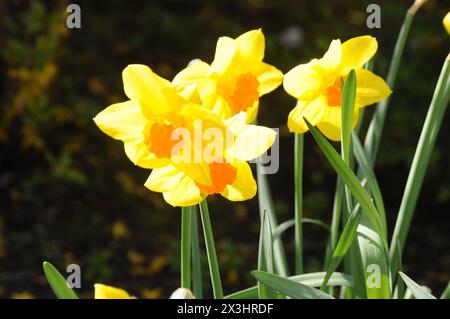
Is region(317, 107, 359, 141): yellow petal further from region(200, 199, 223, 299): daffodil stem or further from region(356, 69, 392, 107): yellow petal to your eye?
region(200, 199, 223, 299): daffodil stem

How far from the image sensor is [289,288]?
982 millimetres

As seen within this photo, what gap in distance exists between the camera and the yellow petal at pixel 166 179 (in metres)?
0.91

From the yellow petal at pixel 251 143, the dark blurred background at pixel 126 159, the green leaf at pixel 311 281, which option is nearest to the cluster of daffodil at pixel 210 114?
the yellow petal at pixel 251 143

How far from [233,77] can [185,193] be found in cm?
20

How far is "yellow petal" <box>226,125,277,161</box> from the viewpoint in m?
0.89

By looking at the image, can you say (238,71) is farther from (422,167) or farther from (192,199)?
(422,167)

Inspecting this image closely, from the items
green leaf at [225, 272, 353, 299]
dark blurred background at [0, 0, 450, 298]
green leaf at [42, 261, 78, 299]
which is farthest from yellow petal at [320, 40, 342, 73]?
dark blurred background at [0, 0, 450, 298]

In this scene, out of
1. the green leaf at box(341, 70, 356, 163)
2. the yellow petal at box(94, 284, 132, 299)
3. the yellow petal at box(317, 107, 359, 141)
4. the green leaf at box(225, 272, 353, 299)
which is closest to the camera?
the yellow petal at box(94, 284, 132, 299)

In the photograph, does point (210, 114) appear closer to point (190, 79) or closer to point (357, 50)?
point (190, 79)

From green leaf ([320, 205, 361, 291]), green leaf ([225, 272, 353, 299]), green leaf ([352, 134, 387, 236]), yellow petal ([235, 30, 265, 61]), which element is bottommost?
green leaf ([225, 272, 353, 299])

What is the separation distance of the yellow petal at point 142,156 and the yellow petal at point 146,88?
4 centimetres

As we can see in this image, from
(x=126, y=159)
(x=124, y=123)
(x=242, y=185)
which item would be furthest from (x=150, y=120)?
(x=126, y=159)
